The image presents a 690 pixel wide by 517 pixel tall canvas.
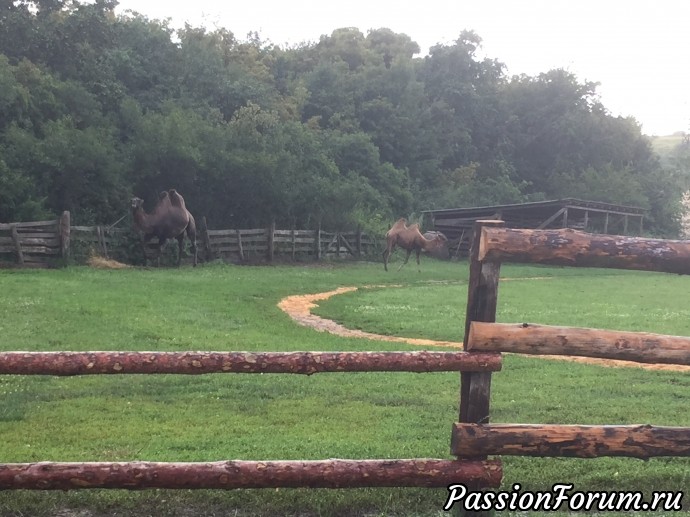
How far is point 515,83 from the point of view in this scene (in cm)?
6925

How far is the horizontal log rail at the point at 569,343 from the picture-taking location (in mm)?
4340

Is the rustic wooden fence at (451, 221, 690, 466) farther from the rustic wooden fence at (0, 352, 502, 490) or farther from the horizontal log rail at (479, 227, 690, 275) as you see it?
the rustic wooden fence at (0, 352, 502, 490)

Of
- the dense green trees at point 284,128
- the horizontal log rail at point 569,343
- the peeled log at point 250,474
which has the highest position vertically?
the dense green trees at point 284,128

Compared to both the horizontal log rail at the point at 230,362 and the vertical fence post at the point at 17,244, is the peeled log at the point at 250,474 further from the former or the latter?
the vertical fence post at the point at 17,244

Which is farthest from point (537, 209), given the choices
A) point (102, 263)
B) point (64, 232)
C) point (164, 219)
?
point (64, 232)

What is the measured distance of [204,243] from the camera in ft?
104

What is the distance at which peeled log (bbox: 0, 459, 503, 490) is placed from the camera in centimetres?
412

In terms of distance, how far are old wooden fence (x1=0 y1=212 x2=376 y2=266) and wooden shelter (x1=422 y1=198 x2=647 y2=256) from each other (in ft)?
25.6

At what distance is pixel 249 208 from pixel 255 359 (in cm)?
3170

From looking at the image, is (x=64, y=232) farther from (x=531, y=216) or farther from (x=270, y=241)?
(x=531, y=216)

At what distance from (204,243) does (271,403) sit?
24445 mm

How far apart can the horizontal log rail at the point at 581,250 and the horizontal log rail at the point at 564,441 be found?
94 centimetres

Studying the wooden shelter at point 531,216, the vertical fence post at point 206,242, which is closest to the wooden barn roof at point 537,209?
the wooden shelter at point 531,216

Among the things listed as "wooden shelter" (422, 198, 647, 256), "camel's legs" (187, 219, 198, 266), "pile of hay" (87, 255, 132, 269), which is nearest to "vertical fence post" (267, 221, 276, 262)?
"camel's legs" (187, 219, 198, 266)
